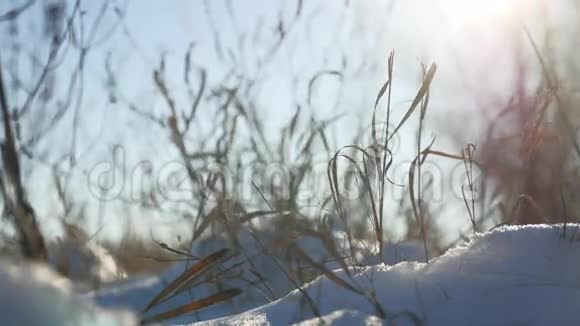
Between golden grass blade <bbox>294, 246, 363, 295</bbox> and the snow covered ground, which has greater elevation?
golden grass blade <bbox>294, 246, 363, 295</bbox>

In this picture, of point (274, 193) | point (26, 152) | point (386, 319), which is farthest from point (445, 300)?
point (26, 152)

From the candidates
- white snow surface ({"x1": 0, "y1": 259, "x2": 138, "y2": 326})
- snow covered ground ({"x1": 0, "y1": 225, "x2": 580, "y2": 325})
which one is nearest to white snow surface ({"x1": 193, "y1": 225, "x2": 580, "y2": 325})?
snow covered ground ({"x1": 0, "y1": 225, "x2": 580, "y2": 325})

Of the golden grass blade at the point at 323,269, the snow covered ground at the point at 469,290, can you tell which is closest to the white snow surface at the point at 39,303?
the snow covered ground at the point at 469,290

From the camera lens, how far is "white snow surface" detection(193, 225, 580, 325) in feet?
2.71

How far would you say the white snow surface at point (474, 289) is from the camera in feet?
2.71

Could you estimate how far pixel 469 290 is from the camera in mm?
866

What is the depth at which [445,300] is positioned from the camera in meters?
0.86

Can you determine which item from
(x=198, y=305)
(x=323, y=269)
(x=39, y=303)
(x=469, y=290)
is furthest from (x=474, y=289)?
(x=39, y=303)

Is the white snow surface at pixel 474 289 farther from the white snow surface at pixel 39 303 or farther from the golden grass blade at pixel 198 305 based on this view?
the white snow surface at pixel 39 303

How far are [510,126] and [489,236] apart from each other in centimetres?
171

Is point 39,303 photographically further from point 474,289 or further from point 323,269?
point 474,289

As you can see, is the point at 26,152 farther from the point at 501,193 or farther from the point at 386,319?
the point at 386,319

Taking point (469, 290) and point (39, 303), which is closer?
point (39, 303)

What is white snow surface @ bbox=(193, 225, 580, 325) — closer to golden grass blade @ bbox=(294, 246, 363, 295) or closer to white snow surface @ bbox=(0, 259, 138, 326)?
golden grass blade @ bbox=(294, 246, 363, 295)
